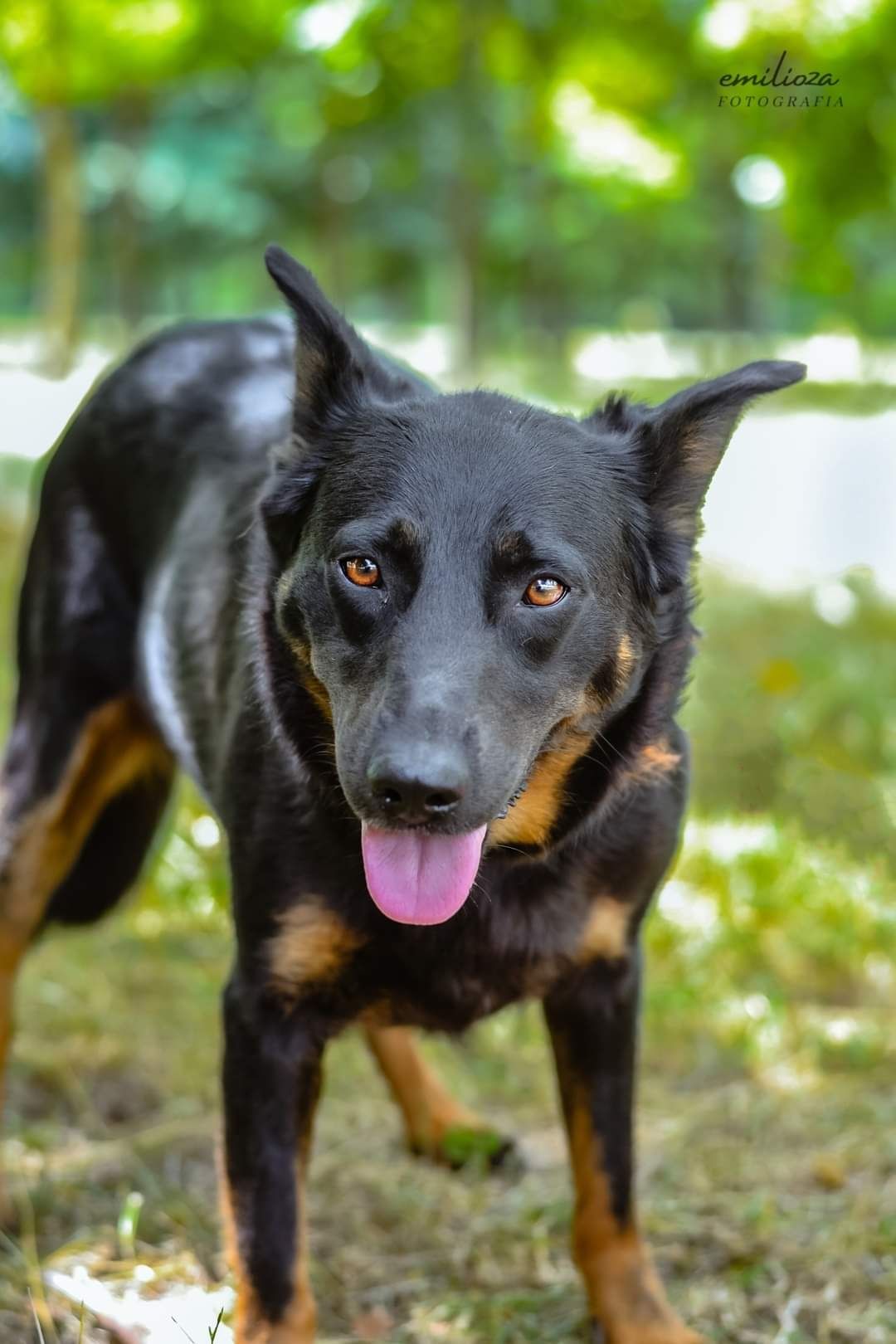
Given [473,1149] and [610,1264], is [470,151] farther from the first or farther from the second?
[610,1264]

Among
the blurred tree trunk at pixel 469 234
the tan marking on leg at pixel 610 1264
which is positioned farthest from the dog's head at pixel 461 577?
the blurred tree trunk at pixel 469 234

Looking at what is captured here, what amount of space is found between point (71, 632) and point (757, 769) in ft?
11.4

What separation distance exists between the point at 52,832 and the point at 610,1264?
6.28 ft

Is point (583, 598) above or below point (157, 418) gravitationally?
below

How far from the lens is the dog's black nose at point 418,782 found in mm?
2213

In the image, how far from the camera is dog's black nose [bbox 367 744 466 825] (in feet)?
7.26

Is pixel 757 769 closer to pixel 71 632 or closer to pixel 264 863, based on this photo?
pixel 71 632

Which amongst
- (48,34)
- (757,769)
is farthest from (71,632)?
(48,34)

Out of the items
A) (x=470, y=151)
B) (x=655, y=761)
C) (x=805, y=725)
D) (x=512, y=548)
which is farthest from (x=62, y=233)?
(x=512, y=548)

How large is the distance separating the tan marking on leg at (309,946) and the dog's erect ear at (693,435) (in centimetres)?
110

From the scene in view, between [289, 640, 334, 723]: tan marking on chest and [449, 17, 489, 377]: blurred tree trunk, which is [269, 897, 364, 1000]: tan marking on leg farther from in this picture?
[449, 17, 489, 377]: blurred tree trunk

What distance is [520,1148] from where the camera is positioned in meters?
4.09

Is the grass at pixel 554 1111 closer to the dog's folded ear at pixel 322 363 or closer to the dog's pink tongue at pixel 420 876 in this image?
the dog's pink tongue at pixel 420 876

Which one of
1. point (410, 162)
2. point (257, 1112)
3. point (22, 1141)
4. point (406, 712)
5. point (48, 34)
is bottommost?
point (22, 1141)
